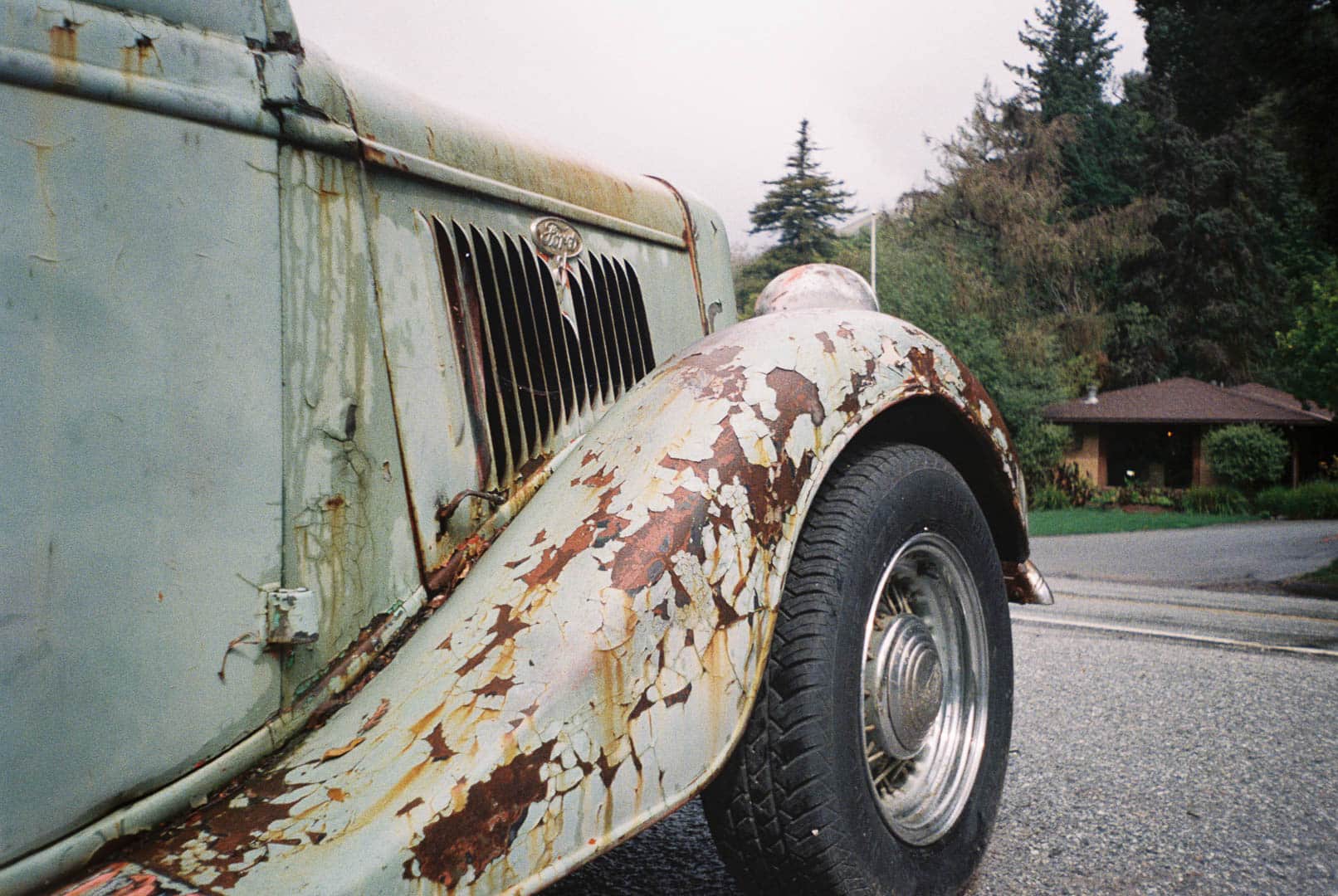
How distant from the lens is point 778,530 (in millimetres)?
1523

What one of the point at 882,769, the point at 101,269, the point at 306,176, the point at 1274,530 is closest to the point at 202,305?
the point at 101,269

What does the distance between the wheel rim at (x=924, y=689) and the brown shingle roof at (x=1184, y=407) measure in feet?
90.1

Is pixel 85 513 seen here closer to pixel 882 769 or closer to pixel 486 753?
pixel 486 753

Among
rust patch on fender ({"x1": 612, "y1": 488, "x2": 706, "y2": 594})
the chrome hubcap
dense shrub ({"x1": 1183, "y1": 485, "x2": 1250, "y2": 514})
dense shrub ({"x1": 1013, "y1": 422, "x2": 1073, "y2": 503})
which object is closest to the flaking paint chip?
rust patch on fender ({"x1": 612, "y1": 488, "x2": 706, "y2": 594})

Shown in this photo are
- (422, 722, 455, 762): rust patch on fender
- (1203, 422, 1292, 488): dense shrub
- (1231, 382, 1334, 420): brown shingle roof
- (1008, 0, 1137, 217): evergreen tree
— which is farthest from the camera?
(1008, 0, 1137, 217): evergreen tree

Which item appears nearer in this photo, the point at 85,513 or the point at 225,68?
the point at 85,513

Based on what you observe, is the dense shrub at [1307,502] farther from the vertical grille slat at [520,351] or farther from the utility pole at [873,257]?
the vertical grille slat at [520,351]

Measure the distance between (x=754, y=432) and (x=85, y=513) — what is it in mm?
966

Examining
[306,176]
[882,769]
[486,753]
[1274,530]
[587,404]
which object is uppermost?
[306,176]

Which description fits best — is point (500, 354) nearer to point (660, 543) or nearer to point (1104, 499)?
point (660, 543)

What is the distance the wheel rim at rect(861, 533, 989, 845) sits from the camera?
1.84m

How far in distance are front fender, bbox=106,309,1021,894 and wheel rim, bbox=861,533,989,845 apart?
0.40m

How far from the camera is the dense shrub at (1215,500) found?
23156mm

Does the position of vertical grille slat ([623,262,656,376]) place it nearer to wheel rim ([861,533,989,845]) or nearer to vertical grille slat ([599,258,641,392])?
vertical grille slat ([599,258,641,392])
